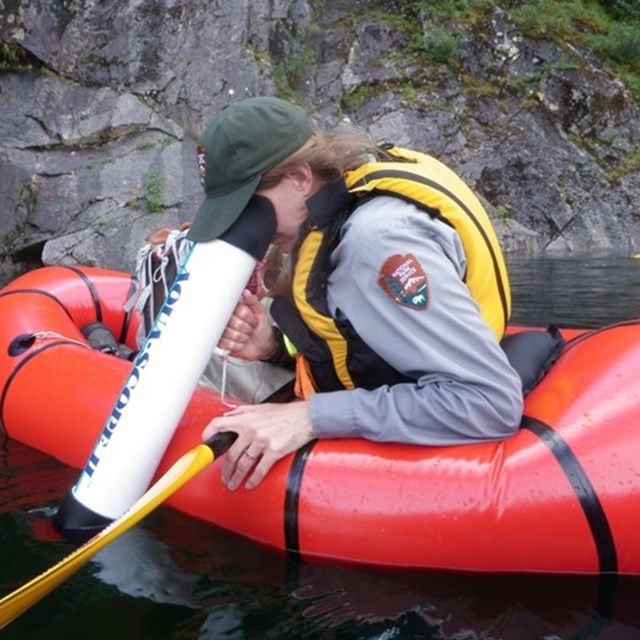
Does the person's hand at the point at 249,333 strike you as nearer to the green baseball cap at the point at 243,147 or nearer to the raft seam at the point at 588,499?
the green baseball cap at the point at 243,147

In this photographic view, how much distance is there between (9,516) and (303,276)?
1.11 m

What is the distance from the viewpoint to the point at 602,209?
12711 millimetres

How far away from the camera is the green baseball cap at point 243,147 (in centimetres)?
173

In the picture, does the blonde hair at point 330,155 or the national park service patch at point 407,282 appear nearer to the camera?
the national park service patch at point 407,282

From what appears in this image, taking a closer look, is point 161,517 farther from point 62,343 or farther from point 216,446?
point 62,343

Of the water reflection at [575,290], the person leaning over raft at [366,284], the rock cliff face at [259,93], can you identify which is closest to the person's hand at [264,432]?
the person leaning over raft at [366,284]

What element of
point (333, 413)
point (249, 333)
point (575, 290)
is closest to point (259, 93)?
point (575, 290)

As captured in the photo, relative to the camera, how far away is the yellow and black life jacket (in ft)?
5.95

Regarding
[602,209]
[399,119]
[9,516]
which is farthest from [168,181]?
[9,516]

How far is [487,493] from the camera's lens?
5.67 feet

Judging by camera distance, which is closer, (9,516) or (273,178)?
(273,178)

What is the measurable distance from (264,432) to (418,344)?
0.43m

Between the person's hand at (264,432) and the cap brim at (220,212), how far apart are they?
432 mm

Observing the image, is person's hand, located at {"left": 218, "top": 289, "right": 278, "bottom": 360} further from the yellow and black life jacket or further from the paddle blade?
the paddle blade
